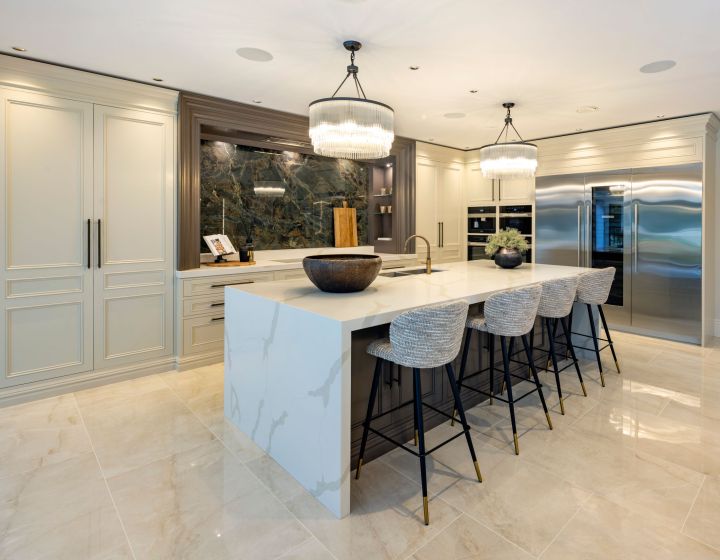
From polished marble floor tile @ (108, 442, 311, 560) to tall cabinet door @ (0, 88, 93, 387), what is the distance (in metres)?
1.65

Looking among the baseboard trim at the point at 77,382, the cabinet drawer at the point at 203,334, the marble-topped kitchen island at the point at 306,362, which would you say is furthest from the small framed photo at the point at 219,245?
the marble-topped kitchen island at the point at 306,362

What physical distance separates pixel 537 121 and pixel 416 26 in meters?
2.78

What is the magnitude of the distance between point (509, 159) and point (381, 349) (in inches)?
95.4

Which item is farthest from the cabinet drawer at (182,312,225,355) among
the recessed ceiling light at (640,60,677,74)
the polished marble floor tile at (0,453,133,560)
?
the recessed ceiling light at (640,60,677,74)

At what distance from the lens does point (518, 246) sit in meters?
4.02

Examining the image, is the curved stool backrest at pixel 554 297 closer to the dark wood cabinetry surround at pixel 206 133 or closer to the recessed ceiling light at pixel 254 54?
the recessed ceiling light at pixel 254 54

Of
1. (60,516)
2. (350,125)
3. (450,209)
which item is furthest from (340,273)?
(450,209)

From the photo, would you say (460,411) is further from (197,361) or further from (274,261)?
(274,261)

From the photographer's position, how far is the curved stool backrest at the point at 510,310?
8.45ft

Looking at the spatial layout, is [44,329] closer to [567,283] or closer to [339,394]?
[339,394]

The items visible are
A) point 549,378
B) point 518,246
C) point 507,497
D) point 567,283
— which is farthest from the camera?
point 518,246

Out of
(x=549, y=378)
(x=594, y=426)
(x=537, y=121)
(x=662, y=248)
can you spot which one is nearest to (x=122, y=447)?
(x=594, y=426)

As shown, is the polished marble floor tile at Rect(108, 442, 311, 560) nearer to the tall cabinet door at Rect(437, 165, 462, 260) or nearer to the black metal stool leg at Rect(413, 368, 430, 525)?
the black metal stool leg at Rect(413, 368, 430, 525)

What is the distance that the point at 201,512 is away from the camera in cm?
201
